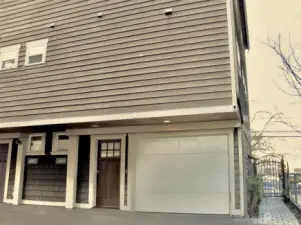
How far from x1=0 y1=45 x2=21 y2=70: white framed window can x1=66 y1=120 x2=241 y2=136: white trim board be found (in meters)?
2.75

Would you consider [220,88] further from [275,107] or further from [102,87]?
[275,107]

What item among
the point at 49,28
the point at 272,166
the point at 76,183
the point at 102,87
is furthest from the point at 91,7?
the point at 272,166

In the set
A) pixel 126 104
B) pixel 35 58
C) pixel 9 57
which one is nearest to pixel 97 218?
pixel 126 104

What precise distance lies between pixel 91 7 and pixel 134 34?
1.80 meters

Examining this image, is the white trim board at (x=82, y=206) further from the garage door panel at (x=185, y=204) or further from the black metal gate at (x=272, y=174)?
the black metal gate at (x=272, y=174)

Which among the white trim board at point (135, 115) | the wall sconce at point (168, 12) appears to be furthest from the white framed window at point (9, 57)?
the wall sconce at point (168, 12)

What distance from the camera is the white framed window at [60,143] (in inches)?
381

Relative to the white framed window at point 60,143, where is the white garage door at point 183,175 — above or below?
below

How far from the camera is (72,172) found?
9.04 meters

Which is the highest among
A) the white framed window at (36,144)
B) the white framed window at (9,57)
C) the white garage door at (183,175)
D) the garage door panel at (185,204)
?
the white framed window at (9,57)

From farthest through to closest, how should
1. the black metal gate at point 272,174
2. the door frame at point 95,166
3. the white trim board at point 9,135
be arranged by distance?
the black metal gate at point 272,174
the white trim board at point 9,135
the door frame at point 95,166

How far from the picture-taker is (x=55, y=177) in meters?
9.64

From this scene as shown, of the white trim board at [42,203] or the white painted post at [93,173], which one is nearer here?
the white painted post at [93,173]

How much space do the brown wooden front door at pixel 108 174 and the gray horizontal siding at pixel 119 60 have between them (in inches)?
68.0
